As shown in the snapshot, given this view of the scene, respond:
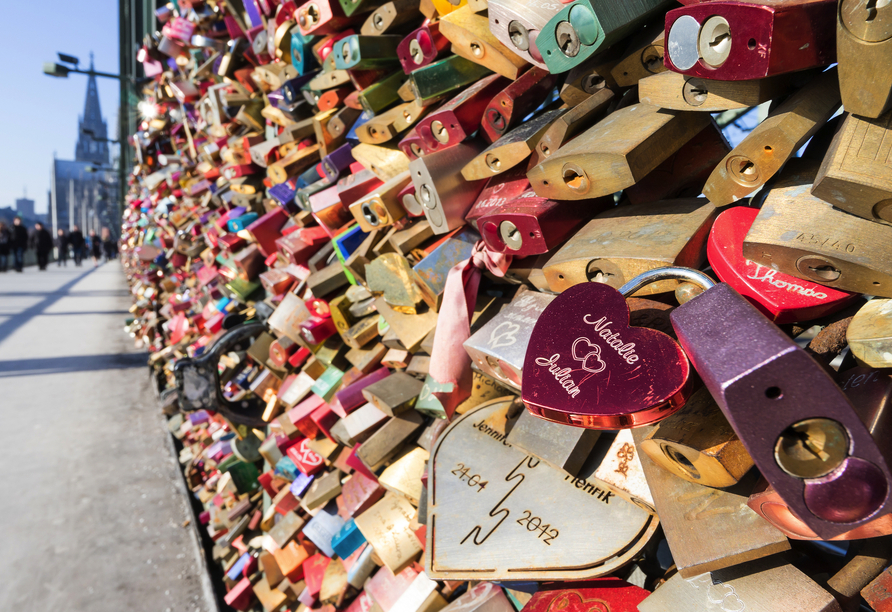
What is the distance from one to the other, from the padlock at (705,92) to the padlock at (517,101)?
0.24 metres

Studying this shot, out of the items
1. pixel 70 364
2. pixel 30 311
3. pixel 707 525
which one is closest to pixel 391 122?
pixel 707 525

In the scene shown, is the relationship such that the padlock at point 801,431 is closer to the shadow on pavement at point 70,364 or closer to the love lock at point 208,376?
the love lock at point 208,376

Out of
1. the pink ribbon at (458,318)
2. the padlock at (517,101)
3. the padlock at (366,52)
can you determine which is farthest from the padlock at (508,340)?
the padlock at (366,52)

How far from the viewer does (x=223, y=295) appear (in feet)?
9.61

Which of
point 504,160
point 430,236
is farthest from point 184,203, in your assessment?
point 504,160

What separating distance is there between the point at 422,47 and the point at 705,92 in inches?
23.3

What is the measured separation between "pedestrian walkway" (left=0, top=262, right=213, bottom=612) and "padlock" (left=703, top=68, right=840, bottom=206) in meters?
2.40

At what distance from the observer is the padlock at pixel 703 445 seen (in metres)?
0.56

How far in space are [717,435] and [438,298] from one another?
56cm

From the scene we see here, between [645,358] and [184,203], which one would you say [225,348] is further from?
[184,203]

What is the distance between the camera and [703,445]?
0.56 m

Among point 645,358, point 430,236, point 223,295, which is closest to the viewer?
point 645,358

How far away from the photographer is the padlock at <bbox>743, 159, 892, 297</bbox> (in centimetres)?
47

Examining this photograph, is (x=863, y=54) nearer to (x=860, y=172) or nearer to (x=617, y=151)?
(x=860, y=172)
